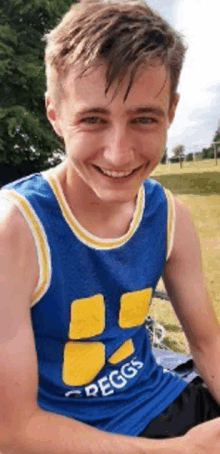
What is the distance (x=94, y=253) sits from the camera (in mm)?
1782

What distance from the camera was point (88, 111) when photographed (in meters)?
1.64

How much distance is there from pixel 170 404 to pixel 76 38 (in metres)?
1.25

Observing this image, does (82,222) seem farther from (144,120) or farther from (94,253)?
(144,120)

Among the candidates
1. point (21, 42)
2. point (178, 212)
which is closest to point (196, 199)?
point (21, 42)

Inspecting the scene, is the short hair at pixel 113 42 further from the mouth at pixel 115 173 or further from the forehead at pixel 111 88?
the mouth at pixel 115 173

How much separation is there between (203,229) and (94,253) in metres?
10.1

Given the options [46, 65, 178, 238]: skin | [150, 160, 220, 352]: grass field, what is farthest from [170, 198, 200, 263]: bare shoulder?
[150, 160, 220, 352]: grass field

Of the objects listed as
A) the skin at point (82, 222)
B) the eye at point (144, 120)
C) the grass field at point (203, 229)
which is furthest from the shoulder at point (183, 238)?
the grass field at point (203, 229)

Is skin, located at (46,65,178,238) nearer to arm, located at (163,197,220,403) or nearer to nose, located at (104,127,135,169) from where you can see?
nose, located at (104,127,135,169)

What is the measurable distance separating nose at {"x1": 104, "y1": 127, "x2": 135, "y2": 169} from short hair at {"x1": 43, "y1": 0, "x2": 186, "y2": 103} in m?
0.11

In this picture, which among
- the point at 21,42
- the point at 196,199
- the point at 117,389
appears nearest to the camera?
the point at 117,389

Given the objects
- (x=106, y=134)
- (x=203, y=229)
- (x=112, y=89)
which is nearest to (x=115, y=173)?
(x=106, y=134)

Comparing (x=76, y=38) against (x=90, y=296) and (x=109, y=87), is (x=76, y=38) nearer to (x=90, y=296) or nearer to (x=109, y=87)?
(x=109, y=87)

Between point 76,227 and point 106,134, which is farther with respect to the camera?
point 76,227
